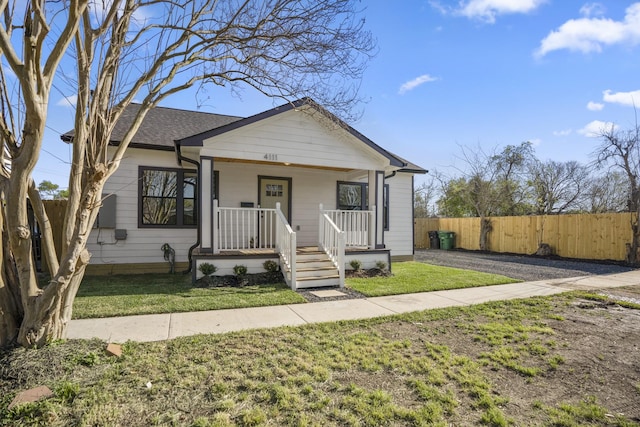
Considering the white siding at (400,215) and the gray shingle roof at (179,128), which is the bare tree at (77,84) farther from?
the white siding at (400,215)

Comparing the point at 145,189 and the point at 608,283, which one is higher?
the point at 145,189

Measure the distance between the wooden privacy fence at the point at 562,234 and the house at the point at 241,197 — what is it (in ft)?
29.0

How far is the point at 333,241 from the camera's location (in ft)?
26.9

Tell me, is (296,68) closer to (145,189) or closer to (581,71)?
(145,189)

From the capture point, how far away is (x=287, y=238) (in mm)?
7566

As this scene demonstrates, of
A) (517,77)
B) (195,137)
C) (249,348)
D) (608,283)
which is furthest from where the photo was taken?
(517,77)

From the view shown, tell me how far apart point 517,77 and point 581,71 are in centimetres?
161

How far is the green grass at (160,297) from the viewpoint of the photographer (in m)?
5.16

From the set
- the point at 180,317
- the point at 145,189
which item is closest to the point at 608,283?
the point at 180,317

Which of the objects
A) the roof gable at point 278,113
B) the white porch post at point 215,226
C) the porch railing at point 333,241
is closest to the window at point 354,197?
the roof gable at point 278,113

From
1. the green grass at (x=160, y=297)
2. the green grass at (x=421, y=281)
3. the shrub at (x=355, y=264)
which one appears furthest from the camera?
the shrub at (x=355, y=264)

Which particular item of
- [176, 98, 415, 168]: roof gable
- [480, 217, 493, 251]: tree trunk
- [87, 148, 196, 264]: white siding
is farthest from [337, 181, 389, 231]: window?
[480, 217, 493, 251]: tree trunk

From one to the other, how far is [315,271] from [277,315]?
8.14ft

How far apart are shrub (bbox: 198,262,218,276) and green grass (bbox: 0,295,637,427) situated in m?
3.35
